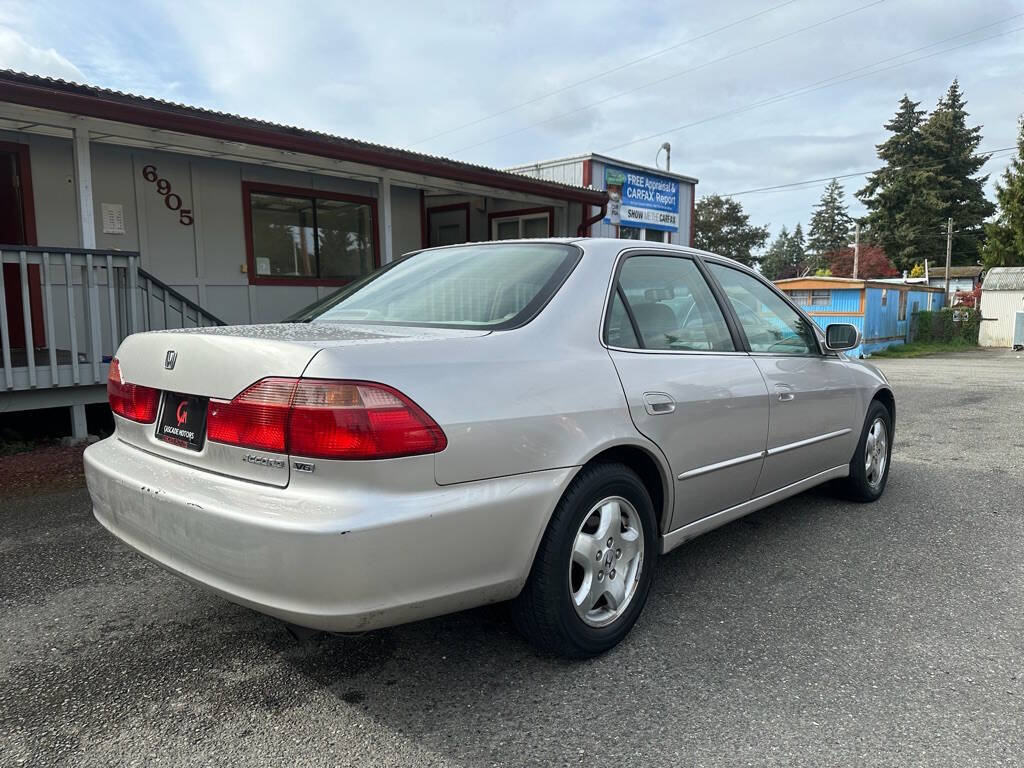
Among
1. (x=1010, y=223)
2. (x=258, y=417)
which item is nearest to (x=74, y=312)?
(x=258, y=417)

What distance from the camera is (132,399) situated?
2.63m

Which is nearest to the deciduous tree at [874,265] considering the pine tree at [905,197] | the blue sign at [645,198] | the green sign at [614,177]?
the pine tree at [905,197]

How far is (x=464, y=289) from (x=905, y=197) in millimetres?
56500

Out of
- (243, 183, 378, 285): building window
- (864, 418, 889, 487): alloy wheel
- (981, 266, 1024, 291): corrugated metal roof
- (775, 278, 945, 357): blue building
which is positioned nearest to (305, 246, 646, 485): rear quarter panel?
(864, 418, 889, 487): alloy wheel

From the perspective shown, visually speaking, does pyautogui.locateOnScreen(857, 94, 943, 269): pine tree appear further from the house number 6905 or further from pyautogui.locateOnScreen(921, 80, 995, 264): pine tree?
the house number 6905

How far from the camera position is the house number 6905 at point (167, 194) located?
852 centimetres

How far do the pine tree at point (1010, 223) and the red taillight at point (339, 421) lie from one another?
39.8 metres

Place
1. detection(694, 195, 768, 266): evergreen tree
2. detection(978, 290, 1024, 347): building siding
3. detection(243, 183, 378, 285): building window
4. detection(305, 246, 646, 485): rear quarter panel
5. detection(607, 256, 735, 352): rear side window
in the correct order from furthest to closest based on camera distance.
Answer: detection(694, 195, 768, 266): evergreen tree
detection(978, 290, 1024, 347): building siding
detection(243, 183, 378, 285): building window
detection(607, 256, 735, 352): rear side window
detection(305, 246, 646, 485): rear quarter panel

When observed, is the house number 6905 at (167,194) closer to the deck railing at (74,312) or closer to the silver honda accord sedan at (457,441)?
the deck railing at (74,312)

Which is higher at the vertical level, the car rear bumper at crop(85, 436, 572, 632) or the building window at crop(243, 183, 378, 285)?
the building window at crop(243, 183, 378, 285)

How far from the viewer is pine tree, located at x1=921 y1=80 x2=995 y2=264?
4884 centimetres

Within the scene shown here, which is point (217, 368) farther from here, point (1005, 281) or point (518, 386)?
point (1005, 281)

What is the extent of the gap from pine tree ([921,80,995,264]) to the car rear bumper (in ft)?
185

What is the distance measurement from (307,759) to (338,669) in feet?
1.61
